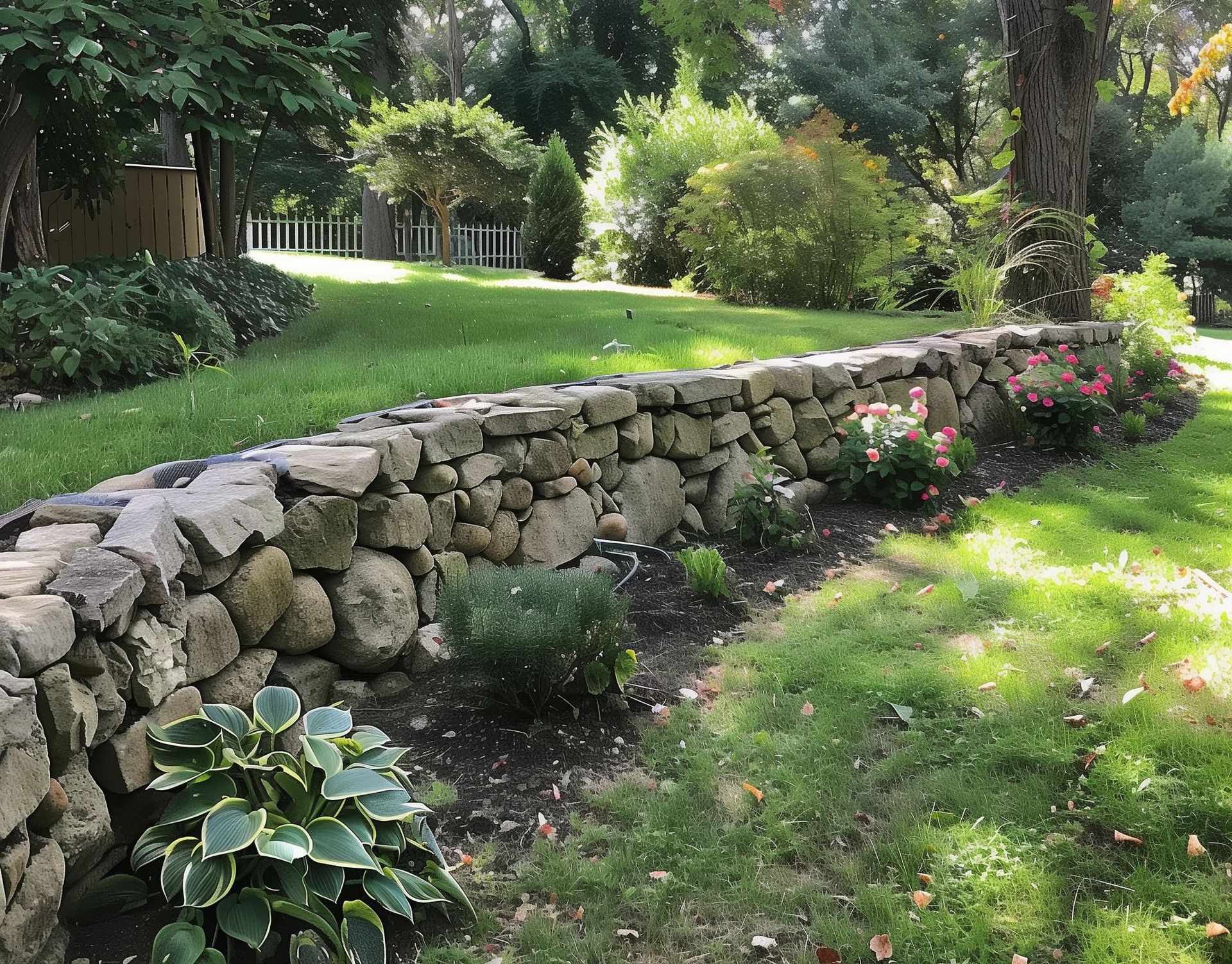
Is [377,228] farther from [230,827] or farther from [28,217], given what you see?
[230,827]

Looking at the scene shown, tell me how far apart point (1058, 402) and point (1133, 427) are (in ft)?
2.60

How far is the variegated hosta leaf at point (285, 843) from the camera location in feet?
5.91

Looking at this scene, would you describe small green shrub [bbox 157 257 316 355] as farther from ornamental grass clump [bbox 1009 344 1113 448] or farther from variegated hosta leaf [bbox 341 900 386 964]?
ornamental grass clump [bbox 1009 344 1113 448]

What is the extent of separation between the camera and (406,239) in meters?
22.0

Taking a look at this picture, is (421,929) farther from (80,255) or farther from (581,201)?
(581,201)

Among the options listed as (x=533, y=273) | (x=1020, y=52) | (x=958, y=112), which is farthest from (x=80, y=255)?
(x=958, y=112)

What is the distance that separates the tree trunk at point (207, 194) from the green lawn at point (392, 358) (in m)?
1.01

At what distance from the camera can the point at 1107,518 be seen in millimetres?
4664

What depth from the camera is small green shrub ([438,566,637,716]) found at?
8.84 ft

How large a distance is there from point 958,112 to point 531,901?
25.2 m

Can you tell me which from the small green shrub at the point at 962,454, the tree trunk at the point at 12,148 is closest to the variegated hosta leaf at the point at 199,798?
the small green shrub at the point at 962,454

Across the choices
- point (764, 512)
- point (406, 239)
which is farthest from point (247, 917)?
point (406, 239)

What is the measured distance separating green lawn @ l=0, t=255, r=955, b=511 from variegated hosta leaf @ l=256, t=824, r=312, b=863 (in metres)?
1.58

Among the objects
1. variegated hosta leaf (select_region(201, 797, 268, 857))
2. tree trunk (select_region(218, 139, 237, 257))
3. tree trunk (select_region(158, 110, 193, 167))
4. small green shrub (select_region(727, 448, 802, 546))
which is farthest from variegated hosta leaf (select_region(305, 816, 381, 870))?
tree trunk (select_region(158, 110, 193, 167))
